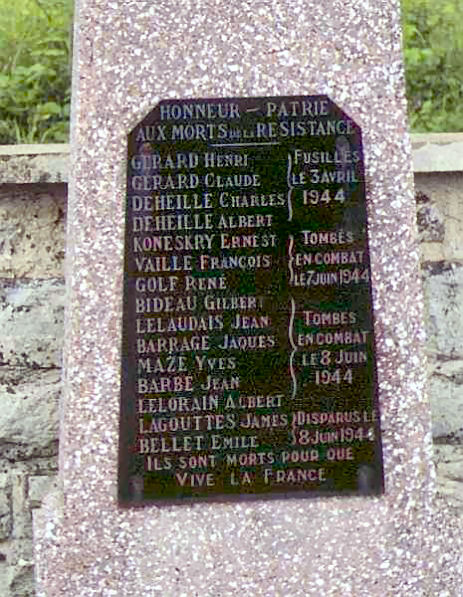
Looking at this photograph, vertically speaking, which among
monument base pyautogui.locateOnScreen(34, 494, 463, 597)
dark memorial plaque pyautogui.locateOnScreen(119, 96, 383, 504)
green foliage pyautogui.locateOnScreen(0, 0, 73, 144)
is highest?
green foliage pyautogui.locateOnScreen(0, 0, 73, 144)

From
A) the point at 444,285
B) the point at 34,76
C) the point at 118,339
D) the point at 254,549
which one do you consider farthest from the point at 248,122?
the point at 34,76

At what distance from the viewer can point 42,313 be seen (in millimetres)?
4074

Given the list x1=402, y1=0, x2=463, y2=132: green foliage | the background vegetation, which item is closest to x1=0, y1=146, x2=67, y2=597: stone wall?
the background vegetation

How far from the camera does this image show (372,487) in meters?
3.26

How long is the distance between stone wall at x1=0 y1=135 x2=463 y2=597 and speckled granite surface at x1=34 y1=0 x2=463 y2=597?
0.81 m

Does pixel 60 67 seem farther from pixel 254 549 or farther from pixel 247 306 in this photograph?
pixel 254 549

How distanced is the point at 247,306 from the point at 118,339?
0.34 meters

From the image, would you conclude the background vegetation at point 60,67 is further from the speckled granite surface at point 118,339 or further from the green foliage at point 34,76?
the speckled granite surface at point 118,339

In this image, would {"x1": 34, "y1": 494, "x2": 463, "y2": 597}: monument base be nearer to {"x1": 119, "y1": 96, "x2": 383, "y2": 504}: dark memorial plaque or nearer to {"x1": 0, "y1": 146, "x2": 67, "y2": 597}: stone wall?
{"x1": 119, "y1": 96, "x2": 383, "y2": 504}: dark memorial plaque

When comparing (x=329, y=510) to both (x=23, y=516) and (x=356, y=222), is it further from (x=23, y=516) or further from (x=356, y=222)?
(x=23, y=516)

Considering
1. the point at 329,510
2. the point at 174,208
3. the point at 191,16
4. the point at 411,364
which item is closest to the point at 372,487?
the point at 329,510

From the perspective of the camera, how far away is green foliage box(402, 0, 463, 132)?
186 inches

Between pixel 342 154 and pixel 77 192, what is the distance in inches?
27.2

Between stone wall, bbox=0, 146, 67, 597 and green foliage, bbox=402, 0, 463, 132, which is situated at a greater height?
green foliage, bbox=402, 0, 463, 132
